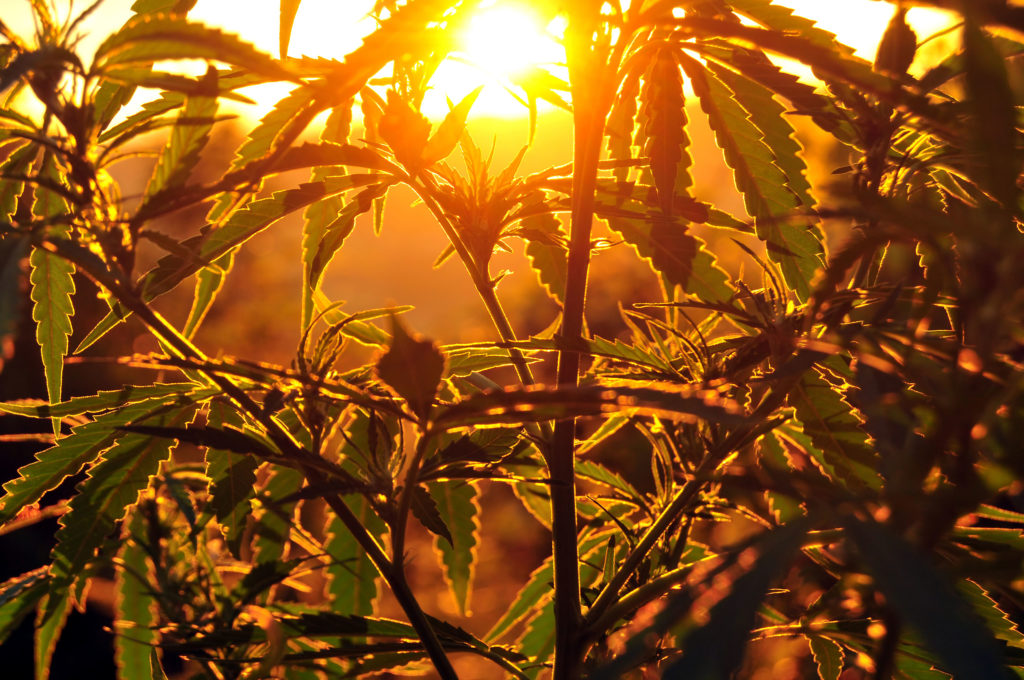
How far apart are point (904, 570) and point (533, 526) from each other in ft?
14.2

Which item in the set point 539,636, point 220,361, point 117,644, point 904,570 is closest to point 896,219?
point 904,570

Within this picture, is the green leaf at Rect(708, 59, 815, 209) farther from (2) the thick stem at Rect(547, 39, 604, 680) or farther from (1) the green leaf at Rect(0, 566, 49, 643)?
(1) the green leaf at Rect(0, 566, 49, 643)

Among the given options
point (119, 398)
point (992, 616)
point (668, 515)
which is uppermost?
point (119, 398)

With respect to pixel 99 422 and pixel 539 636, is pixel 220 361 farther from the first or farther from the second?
pixel 539 636

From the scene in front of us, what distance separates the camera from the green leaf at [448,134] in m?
0.71

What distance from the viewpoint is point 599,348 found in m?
0.70

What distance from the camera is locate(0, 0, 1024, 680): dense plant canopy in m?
0.40

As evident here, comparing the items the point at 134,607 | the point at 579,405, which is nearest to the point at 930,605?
the point at 579,405

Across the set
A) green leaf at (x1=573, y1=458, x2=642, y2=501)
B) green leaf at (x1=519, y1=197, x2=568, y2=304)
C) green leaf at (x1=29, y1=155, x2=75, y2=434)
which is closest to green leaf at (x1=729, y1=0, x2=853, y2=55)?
green leaf at (x1=519, y1=197, x2=568, y2=304)

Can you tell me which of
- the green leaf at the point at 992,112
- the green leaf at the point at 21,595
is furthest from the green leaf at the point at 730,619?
the green leaf at the point at 21,595

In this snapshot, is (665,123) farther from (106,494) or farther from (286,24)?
(106,494)

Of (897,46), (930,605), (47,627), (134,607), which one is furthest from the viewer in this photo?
(134,607)

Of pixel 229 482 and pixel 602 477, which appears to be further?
pixel 602 477

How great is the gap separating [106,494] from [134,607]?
424mm
